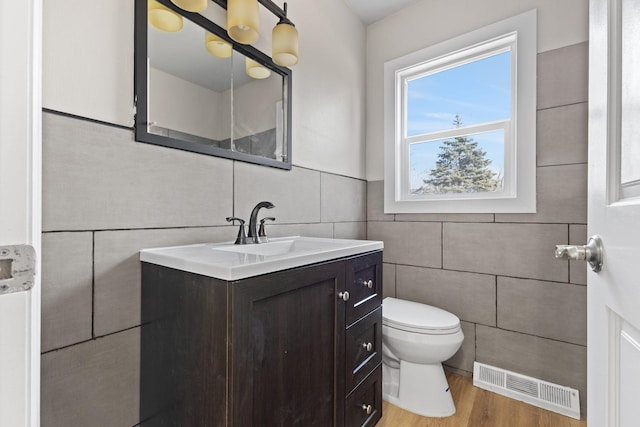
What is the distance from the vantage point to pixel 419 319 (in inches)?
63.8

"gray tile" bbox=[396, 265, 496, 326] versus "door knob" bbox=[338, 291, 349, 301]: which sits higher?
"door knob" bbox=[338, 291, 349, 301]

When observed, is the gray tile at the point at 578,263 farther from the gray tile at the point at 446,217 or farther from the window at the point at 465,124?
the gray tile at the point at 446,217

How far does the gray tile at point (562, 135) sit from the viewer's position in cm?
158

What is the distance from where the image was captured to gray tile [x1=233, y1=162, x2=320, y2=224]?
1409mm

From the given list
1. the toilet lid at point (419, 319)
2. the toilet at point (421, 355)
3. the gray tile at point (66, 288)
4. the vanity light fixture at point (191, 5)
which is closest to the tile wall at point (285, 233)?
the gray tile at point (66, 288)

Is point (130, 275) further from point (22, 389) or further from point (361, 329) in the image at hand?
point (361, 329)

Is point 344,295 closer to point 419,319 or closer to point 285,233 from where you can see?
point 285,233

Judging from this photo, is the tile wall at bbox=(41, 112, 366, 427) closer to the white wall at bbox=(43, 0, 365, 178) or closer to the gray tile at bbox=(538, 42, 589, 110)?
the white wall at bbox=(43, 0, 365, 178)

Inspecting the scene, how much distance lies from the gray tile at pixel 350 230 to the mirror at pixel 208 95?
658 mm

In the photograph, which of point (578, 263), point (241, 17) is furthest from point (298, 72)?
point (578, 263)

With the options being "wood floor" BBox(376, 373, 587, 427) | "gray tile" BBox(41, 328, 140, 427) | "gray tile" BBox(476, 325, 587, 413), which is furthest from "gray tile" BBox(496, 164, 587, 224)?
"gray tile" BBox(41, 328, 140, 427)

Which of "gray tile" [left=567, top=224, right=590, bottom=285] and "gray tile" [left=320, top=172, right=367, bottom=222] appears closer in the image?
"gray tile" [left=567, top=224, right=590, bottom=285]

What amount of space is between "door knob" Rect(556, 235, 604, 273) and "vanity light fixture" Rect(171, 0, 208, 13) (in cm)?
143

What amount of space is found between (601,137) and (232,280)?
90 centimetres
